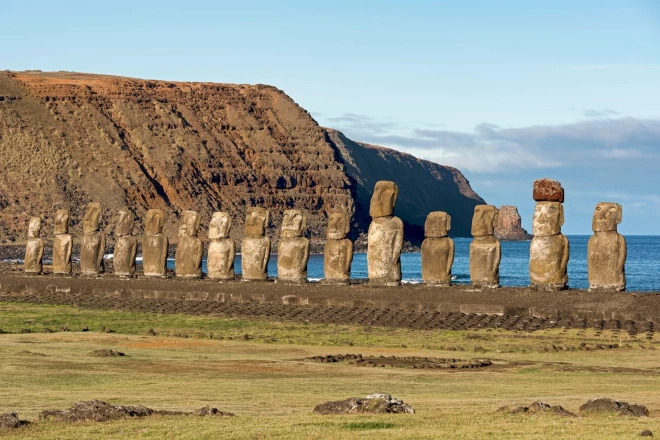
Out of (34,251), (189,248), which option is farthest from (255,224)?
(34,251)

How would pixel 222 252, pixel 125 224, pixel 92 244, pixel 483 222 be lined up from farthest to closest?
pixel 92 244, pixel 125 224, pixel 222 252, pixel 483 222

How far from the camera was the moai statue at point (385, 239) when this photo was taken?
30406 mm

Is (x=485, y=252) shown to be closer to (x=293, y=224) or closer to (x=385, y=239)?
(x=385, y=239)

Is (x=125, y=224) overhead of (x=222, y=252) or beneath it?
overhead

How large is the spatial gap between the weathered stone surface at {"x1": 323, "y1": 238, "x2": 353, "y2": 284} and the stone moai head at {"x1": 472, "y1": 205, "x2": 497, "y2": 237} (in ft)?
12.3

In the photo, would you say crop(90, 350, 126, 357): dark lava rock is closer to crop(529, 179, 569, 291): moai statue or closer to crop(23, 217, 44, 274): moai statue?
crop(529, 179, 569, 291): moai statue

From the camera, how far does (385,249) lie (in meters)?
30.5

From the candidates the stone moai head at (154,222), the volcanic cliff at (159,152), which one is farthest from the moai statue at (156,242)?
the volcanic cliff at (159,152)

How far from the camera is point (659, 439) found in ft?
32.5

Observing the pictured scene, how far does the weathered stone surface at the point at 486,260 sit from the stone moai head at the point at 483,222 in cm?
14

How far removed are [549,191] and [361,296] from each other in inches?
210

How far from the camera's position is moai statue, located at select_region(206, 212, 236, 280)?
33.8 metres

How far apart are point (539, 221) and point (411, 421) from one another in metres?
17.3

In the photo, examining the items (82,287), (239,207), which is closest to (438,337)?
(82,287)
